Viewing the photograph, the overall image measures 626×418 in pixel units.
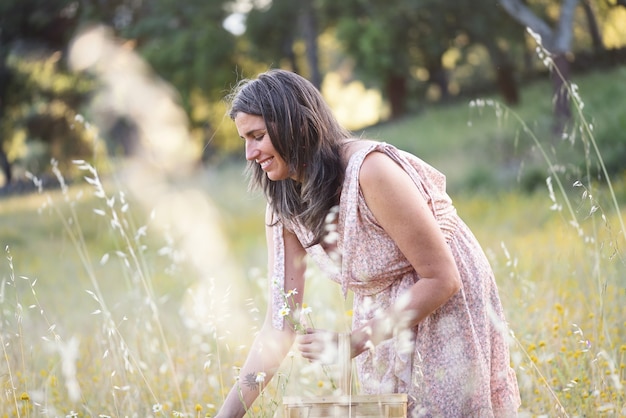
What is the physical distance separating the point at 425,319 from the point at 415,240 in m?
0.28

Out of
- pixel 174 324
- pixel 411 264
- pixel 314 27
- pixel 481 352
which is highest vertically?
pixel 314 27

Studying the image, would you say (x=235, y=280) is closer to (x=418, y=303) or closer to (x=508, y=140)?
(x=418, y=303)

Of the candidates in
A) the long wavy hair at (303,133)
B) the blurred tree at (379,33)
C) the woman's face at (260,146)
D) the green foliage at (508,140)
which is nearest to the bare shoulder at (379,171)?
the long wavy hair at (303,133)

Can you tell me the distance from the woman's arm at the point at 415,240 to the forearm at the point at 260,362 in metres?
0.41

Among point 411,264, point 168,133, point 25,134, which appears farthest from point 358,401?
point 25,134

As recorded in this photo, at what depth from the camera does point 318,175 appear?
2305mm

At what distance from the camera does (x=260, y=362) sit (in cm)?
240

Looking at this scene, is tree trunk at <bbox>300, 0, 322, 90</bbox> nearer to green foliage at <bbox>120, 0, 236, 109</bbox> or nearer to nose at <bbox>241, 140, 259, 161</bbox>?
green foliage at <bbox>120, 0, 236, 109</bbox>

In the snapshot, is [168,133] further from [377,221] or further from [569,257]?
[377,221]

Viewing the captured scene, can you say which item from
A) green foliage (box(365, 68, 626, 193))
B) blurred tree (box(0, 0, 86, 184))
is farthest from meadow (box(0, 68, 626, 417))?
blurred tree (box(0, 0, 86, 184))

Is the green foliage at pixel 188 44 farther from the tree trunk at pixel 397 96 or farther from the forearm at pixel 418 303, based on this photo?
the forearm at pixel 418 303


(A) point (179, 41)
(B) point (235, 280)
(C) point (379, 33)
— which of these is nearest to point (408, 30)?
(C) point (379, 33)

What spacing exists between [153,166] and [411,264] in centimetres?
1375

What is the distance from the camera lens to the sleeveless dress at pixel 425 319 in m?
2.23
